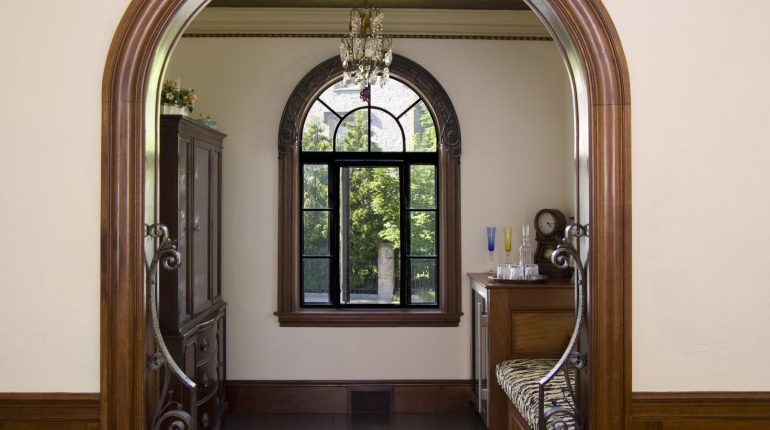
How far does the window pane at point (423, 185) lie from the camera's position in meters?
5.43

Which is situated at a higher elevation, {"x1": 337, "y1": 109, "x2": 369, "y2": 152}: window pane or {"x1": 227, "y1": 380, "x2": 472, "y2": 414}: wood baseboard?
{"x1": 337, "y1": 109, "x2": 369, "y2": 152}: window pane

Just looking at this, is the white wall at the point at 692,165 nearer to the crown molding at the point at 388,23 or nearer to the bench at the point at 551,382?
the bench at the point at 551,382

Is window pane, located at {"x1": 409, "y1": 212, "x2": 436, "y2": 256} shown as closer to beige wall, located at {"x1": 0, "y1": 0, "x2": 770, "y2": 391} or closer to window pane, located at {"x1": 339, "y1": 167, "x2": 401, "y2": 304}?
window pane, located at {"x1": 339, "y1": 167, "x2": 401, "y2": 304}

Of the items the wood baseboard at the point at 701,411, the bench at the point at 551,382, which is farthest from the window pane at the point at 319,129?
the wood baseboard at the point at 701,411

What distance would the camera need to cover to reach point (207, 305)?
457cm

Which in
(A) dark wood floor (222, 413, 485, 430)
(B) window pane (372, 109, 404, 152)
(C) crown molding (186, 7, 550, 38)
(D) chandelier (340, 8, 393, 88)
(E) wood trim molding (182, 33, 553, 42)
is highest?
(C) crown molding (186, 7, 550, 38)

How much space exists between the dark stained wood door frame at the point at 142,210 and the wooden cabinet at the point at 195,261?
136 centimetres

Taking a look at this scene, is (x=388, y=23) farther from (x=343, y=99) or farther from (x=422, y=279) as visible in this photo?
(x=422, y=279)

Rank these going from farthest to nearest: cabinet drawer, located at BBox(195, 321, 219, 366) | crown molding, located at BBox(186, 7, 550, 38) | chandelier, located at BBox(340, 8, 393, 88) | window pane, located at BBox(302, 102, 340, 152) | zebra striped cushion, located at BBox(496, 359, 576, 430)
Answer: window pane, located at BBox(302, 102, 340, 152) → crown molding, located at BBox(186, 7, 550, 38) → cabinet drawer, located at BBox(195, 321, 219, 366) → chandelier, located at BBox(340, 8, 393, 88) → zebra striped cushion, located at BBox(496, 359, 576, 430)

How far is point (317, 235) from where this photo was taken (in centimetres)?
539

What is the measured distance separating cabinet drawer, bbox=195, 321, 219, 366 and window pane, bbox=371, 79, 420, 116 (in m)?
2.06

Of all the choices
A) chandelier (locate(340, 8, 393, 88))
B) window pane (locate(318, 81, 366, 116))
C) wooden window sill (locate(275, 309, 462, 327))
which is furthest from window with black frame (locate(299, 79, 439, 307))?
chandelier (locate(340, 8, 393, 88))

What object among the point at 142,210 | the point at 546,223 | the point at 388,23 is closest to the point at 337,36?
the point at 388,23

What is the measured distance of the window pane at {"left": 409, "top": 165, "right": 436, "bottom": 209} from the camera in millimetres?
5430
